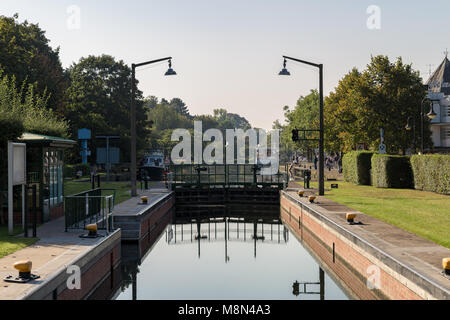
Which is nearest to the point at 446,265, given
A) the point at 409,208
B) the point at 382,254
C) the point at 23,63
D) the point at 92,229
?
the point at 382,254

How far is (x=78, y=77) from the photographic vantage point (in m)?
64.8

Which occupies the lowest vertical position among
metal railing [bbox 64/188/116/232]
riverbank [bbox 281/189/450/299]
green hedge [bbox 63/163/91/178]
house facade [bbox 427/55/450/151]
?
riverbank [bbox 281/189/450/299]

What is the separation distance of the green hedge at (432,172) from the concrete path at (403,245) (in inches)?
398

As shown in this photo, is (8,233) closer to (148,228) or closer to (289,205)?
(148,228)

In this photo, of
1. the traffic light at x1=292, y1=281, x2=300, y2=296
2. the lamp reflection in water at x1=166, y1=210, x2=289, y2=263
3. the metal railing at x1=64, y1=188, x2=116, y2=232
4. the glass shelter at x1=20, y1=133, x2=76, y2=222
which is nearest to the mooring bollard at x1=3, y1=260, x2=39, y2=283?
the metal railing at x1=64, y1=188, x2=116, y2=232

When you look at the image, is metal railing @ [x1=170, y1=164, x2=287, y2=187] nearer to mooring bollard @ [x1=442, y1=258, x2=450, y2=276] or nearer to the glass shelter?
the glass shelter

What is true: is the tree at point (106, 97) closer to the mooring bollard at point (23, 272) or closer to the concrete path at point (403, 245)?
the concrete path at point (403, 245)

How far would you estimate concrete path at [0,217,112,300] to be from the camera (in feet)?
29.7

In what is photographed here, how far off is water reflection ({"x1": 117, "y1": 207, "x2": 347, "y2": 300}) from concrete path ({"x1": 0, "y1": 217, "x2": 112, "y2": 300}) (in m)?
2.08

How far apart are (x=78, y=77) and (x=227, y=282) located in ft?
182

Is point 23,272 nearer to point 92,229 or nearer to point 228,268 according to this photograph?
point 92,229

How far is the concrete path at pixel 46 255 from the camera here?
905 centimetres
